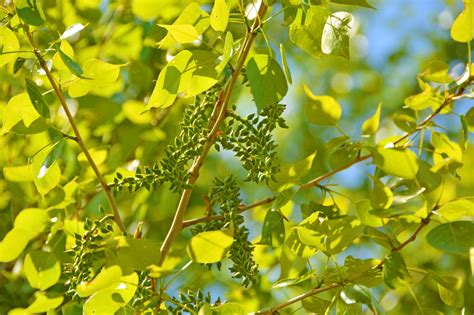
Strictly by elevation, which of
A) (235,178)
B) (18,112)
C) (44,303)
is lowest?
(44,303)

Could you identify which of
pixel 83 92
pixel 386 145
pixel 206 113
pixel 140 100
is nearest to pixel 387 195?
pixel 386 145

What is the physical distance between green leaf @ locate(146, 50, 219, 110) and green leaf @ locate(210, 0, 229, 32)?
0.03 m

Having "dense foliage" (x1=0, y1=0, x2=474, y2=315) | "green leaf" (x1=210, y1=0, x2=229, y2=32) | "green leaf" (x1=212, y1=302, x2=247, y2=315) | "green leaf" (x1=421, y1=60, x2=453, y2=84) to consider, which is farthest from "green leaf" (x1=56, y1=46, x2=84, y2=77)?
"green leaf" (x1=421, y1=60, x2=453, y2=84)

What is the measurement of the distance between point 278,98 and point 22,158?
1.83 ft

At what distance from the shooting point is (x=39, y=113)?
76 cm

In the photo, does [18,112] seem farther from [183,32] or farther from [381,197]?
[381,197]

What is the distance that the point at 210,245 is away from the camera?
0.68 metres

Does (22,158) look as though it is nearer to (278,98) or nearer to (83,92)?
(83,92)

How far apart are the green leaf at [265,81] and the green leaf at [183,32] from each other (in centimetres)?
6

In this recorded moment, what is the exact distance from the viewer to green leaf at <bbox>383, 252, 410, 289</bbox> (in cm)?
76

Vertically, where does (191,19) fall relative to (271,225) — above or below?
above

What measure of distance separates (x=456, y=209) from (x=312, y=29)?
0.69ft

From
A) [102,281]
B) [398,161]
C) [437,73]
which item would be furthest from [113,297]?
[437,73]

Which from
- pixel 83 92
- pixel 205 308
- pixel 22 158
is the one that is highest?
pixel 83 92
